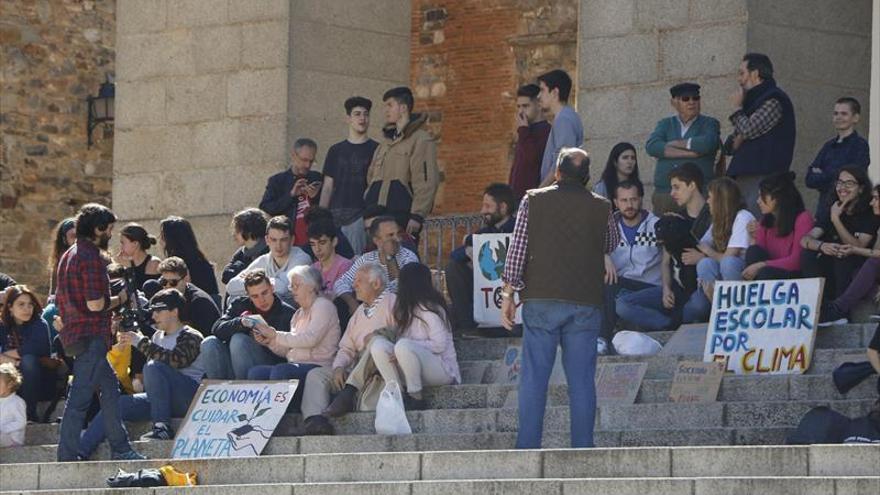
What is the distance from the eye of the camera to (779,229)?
664 inches

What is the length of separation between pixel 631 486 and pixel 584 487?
0.30m

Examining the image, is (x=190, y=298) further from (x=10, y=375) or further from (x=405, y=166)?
(x=405, y=166)

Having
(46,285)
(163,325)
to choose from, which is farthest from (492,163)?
(163,325)

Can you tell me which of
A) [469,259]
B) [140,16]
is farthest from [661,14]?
[140,16]

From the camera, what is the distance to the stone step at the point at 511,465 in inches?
533

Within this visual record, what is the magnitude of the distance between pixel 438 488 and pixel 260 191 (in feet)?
28.9

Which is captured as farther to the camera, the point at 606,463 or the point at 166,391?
the point at 166,391

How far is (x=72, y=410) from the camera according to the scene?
16.8 m

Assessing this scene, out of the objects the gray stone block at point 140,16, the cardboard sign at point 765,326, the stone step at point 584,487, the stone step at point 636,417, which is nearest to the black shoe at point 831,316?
the cardboard sign at point 765,326

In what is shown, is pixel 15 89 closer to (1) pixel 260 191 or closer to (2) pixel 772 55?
(1) pixel 260 191

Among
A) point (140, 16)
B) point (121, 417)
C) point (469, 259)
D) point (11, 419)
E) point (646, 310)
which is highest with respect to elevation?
point (140, 16)

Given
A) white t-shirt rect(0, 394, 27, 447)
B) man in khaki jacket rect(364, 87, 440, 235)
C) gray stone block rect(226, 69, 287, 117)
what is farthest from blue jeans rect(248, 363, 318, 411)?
gray stone block rect(226, 69, 287, 117)

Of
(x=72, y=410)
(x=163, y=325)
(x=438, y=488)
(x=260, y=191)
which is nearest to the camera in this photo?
(x=438, y=488)

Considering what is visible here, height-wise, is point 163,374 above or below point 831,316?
below
